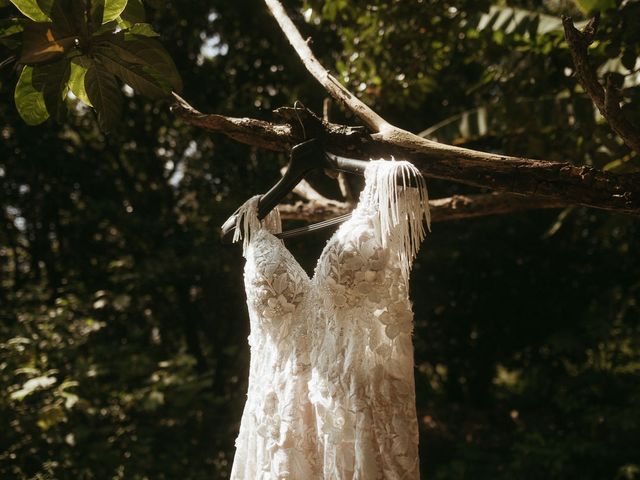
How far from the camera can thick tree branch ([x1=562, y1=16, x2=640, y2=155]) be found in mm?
901

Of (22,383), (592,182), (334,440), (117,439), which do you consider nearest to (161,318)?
(117,439)

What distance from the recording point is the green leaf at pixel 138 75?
3.44ft

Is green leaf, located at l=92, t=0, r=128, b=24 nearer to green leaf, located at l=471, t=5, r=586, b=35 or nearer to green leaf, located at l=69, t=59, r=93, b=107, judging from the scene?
green leaf, located at l=69, t=59, r=93, b=107

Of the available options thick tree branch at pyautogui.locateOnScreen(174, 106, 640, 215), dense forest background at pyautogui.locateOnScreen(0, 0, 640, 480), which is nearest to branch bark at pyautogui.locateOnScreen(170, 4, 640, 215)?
thick tree branch at pyautogui.locateOnScreen(174, 106, 640, 215)

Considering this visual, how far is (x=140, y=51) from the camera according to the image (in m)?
1.02

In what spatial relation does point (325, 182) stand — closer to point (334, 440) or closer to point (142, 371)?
point (142, 371)

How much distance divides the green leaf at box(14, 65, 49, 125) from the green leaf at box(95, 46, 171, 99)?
0.18 metres

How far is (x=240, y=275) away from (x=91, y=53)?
2604 mm

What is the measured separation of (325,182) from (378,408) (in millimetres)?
2397

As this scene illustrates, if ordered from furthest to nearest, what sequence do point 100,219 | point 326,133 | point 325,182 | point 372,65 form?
point 100,219 < point 325,182 < point 372,65 < point 326,133

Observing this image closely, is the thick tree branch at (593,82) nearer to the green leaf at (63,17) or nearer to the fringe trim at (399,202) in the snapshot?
the fringe trim at (399,202)

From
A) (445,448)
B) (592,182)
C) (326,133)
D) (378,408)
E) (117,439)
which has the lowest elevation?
(445,448)

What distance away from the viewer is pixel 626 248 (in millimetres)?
3951

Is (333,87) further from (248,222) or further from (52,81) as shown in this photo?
(52,81)
